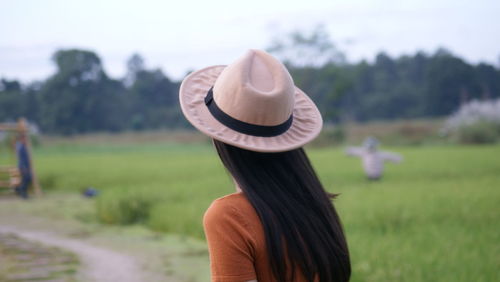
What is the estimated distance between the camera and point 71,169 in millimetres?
12109

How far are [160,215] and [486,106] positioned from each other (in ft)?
88.7

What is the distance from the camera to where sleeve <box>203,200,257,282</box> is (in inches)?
44.9

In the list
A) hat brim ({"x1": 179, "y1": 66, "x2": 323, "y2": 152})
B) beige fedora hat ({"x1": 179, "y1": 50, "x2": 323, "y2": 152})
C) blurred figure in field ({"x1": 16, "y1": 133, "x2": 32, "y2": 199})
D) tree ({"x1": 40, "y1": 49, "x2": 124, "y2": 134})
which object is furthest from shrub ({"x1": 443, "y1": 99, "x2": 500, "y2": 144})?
beige fedora hat ({"x1": 179, "y1": 50, "x2": 323, "y2": 152})

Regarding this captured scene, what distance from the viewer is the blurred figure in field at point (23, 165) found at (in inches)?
354

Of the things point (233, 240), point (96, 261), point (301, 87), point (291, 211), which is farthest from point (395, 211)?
point (301, 87)

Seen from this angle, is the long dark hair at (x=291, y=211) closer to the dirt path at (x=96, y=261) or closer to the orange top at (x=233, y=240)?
the orange top at (x=233, y=240)

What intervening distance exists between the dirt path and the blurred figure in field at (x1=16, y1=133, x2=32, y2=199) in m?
3.60

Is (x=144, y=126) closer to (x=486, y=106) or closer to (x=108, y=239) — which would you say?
(x=486, y=106)

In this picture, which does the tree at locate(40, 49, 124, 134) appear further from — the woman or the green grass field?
the woman

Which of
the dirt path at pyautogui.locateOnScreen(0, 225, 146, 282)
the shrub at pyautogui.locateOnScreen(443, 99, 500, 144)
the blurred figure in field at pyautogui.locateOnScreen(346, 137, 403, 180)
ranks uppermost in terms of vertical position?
the dirt path at pyautogui.locateOnScreen(0, 225, 146, 282)

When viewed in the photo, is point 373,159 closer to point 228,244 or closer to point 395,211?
point 395,211

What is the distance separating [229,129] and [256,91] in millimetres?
106

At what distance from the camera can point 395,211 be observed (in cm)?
530

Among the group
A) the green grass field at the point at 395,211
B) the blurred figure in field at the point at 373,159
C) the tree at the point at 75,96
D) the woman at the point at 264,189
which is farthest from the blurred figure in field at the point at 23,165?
the tree at the point at 75,96
